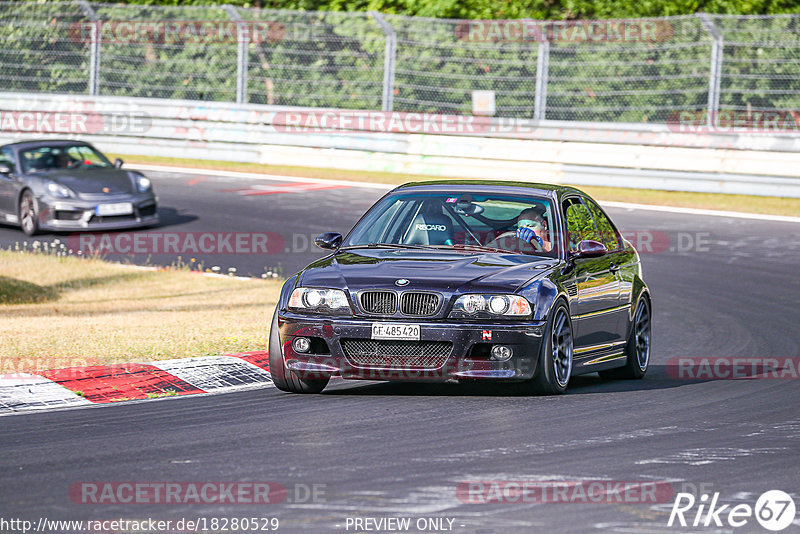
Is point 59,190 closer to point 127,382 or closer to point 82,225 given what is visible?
point 82,225

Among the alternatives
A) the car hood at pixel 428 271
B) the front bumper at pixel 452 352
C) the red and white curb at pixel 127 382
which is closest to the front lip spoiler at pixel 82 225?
the red and white curb at pixel 127 382

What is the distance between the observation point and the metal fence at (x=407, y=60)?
22.0 metres

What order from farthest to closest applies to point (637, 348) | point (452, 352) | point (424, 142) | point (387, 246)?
point (424, 142) < point (637, 348) < point (387, 246) < point (452, 352)

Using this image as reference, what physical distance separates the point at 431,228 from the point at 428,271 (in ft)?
3.28

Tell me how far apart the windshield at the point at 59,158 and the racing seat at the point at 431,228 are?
39.8 feet

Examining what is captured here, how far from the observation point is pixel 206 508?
5703 millimetres

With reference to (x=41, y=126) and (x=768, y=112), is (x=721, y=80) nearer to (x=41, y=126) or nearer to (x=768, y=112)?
(x=768, y=112)

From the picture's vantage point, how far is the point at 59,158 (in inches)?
818

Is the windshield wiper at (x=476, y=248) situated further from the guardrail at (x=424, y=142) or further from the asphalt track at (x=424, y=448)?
the guardrail at (x=424, y=142)

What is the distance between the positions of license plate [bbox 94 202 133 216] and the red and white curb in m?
9.81

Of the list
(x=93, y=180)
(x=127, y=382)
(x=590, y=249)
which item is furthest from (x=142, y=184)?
(x=590, y=249)

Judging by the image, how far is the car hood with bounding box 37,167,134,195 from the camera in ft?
64.7

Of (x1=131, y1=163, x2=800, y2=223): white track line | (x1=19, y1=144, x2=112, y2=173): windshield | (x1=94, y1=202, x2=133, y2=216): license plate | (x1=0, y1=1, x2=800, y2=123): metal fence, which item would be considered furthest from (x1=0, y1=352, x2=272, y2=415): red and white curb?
(x1=0, y1=1, x2=800, y2=123): metal fence

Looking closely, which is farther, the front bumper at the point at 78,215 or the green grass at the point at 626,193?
the green grass at the point at 626,193
